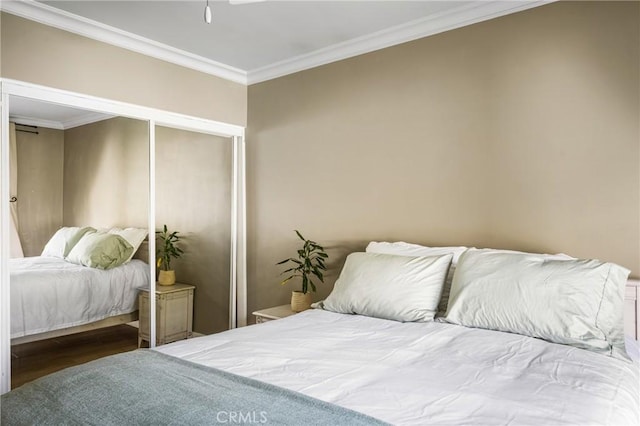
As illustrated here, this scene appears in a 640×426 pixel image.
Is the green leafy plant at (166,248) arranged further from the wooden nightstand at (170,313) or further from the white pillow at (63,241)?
the white pillow at (63,241)

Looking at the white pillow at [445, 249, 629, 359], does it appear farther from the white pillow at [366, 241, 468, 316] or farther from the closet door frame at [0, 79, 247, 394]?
the closet door frame at [0, 79, 247, 394]

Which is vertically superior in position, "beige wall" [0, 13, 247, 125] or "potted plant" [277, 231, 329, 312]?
"beige wall" [0, 13, 247, 125]

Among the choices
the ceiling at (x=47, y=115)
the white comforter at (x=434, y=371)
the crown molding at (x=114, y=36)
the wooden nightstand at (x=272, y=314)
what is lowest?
the wooden nightstand at (x=272, y=314)

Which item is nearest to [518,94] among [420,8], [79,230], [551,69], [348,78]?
[551,69]

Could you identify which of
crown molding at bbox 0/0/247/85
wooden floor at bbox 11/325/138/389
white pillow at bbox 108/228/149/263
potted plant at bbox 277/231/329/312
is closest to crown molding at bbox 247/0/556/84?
crown molding at bbox 0/0/247/85

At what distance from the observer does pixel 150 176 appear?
10.9 ft

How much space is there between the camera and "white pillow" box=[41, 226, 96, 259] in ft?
9.17

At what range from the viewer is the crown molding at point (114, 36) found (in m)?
2.65

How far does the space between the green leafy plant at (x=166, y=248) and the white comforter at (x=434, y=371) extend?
1531mm

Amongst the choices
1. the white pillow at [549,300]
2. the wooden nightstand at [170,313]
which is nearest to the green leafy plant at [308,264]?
the wooden nightstand at [170,313]

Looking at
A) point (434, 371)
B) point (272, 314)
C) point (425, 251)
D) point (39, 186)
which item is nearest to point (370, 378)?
point (434, 371)

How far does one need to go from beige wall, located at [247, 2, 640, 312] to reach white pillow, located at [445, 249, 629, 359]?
1.51 ft

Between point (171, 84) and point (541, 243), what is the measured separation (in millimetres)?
2881

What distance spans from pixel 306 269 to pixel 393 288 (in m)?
1.11
